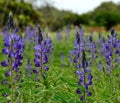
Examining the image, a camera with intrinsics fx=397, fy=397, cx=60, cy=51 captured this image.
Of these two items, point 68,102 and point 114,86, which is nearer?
point 68,102

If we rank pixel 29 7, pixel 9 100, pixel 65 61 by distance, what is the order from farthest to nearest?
pixel 29 7, pixel 65 61, pixel 9 100

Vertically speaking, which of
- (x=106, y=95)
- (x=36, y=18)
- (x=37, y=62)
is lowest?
(x=106, y=95)

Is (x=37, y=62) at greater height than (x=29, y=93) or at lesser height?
greater

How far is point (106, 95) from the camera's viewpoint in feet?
16.9

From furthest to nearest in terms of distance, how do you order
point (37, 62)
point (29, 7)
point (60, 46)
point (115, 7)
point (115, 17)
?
point (115, 7) → point (115, 17) → point (29, 7) → point (60, 46) → point (37, 62)

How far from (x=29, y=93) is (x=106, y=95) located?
1391 millimetres

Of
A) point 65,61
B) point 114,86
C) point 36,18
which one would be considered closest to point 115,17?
point 36,18

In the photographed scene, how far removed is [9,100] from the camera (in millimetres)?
3908

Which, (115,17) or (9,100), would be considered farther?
(115,17)

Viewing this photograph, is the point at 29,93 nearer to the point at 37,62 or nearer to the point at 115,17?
the point at 37,62

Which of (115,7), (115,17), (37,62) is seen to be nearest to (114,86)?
(37,62)

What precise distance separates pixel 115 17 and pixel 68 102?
31676mm

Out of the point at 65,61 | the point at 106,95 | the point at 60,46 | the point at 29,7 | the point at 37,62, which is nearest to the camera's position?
the point at 37,62

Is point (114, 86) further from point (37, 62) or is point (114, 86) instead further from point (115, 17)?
point (115, 17)
